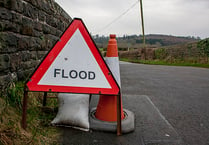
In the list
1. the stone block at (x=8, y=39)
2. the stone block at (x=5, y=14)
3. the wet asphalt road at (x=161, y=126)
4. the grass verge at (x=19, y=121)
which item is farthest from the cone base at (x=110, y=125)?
the stone block at (x=5, y=14)

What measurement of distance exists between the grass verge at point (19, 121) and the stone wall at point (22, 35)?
0.83 feet

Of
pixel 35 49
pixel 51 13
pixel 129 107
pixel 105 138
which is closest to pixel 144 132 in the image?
pixel 105 138

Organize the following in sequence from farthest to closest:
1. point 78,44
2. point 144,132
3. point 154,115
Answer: point 154,115
point 144,132
point 78,44

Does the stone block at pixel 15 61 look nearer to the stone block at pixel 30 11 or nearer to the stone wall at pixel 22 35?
the stone wall at pixel 22 35

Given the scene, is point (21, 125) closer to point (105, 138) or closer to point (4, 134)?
point (4, 134)

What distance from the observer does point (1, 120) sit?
75.5 inches

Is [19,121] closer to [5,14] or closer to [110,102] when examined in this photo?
[110,102]

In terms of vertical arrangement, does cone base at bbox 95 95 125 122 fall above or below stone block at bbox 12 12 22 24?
below

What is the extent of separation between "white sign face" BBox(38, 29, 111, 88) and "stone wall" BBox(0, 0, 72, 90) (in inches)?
33.7

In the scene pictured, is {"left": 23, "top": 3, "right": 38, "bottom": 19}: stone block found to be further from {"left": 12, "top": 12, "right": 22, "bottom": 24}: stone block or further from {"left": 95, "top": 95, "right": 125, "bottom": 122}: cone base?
{"left": 95, "top": 95, "right": 125, "bottom": 122}: cone base

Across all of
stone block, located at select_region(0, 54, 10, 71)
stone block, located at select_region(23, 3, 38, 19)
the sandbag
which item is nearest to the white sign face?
the sandbag

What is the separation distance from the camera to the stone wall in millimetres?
2535

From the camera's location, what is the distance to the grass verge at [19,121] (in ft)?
5.86

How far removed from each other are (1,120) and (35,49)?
1.94 metres
